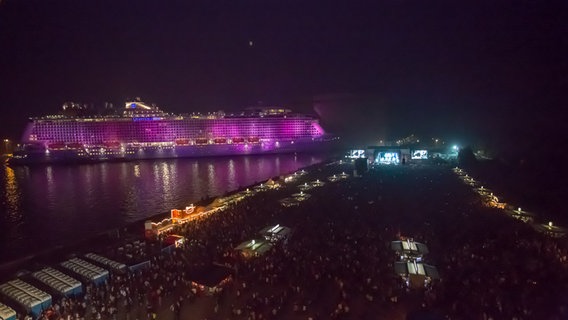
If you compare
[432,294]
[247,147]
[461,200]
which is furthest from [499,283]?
[247,147]

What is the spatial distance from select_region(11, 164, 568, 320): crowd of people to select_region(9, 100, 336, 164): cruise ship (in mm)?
51227

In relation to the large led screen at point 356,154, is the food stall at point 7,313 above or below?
below

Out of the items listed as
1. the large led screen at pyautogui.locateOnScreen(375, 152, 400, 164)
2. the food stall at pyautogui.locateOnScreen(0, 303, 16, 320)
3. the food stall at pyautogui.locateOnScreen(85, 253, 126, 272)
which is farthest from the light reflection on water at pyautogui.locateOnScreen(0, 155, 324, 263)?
the large led screen at pyautogui.locateOnScreen(375, 152, 400, 164)

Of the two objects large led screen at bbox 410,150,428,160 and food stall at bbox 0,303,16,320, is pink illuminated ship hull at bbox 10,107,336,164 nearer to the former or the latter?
large led screen at bbox 410,150,428,160

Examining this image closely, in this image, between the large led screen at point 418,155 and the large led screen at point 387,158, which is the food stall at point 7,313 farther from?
the large led screen at point 418,155

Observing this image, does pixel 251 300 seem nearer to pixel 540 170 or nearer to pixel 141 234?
pixel 141 234

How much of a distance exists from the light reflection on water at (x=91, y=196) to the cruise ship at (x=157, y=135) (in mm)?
15305

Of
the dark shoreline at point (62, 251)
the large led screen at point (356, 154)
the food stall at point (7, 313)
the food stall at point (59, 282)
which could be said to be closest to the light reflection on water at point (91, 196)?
the dark shoreline at point (62, 251)

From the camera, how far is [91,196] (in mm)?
29562

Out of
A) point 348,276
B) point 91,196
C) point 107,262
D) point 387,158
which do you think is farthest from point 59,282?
point 387,158

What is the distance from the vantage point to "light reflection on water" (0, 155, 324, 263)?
66.2 ft

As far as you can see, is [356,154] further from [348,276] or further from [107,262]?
[107,262]

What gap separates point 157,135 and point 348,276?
6419 centimetres

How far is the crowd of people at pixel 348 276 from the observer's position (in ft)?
30.0
